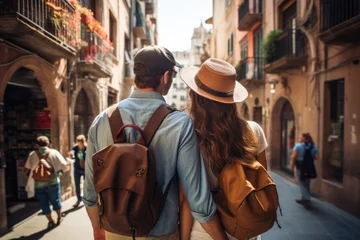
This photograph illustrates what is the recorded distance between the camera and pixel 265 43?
1030 cm

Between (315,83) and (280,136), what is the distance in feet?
13.7

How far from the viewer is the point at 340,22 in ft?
Result: 20.9

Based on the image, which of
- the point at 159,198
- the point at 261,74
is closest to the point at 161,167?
the point at 159,198

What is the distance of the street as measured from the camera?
16.3ft

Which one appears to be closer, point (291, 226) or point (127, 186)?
point (127, 186)

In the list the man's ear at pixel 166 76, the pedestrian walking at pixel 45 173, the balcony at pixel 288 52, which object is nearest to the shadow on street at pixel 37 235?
the pedestrian walking at pixel 45 173

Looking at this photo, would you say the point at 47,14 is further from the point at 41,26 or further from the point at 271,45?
the point at 271,45

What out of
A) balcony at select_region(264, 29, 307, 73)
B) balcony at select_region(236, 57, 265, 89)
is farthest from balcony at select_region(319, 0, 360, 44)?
balcony at select_region(236, 57, 265, 89)

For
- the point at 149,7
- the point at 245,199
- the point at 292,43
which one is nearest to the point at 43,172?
the point at 245,199

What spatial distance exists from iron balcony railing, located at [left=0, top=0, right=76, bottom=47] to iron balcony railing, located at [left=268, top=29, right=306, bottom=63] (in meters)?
6.67

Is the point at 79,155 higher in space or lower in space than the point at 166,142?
lower

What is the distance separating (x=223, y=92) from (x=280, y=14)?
35.8 ft

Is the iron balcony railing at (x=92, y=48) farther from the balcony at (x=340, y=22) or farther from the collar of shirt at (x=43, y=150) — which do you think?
the balcony at (x=340, y=22)

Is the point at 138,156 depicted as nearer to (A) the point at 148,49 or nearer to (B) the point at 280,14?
(A) the point at 148,49
